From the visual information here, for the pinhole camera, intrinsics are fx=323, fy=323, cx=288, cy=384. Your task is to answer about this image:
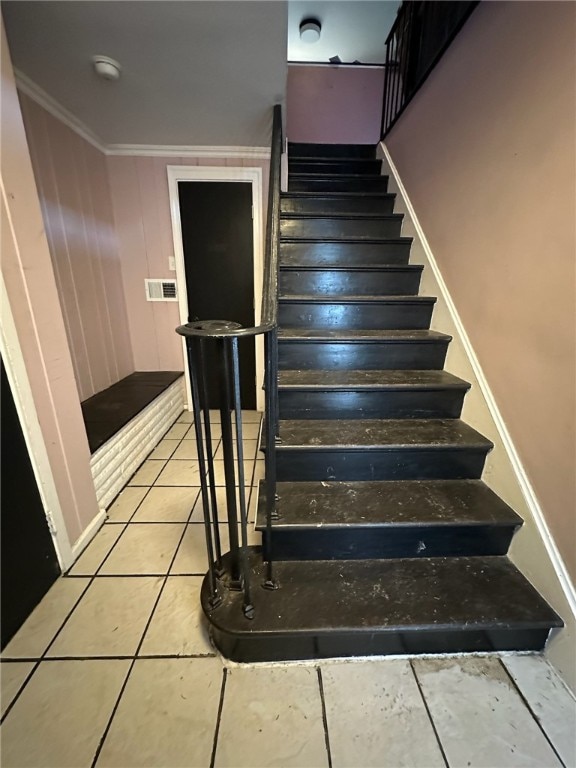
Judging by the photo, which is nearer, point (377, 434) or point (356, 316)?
point (377, 434)

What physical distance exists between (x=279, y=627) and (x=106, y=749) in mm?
544

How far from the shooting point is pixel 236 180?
275cm

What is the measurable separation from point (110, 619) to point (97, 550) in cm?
41

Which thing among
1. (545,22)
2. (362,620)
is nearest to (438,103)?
(545,22)

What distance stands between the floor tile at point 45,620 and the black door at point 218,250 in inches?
67.5

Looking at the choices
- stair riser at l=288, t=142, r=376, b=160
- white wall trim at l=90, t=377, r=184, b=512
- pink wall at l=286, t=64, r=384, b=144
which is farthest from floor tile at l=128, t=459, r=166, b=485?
pink wall at l=286, t=64, r=384, b=144

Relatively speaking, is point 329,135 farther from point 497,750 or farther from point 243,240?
point 497,750

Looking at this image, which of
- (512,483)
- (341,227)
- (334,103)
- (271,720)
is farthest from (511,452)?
(334,103)

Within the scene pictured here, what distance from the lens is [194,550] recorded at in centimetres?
154

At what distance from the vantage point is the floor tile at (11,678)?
1.00 m

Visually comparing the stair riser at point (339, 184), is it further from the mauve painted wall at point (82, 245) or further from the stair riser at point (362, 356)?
the stair riser at point (362, 356)

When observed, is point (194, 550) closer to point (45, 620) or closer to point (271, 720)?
point (45, 620)

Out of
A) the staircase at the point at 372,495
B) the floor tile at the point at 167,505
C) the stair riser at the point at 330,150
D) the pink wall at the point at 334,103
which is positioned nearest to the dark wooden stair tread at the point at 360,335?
the staircase at the point at 372,495

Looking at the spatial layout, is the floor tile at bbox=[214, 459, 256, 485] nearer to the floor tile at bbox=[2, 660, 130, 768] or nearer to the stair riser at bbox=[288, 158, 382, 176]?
the floor tile at bbox=[2, 660, 130, 768]
